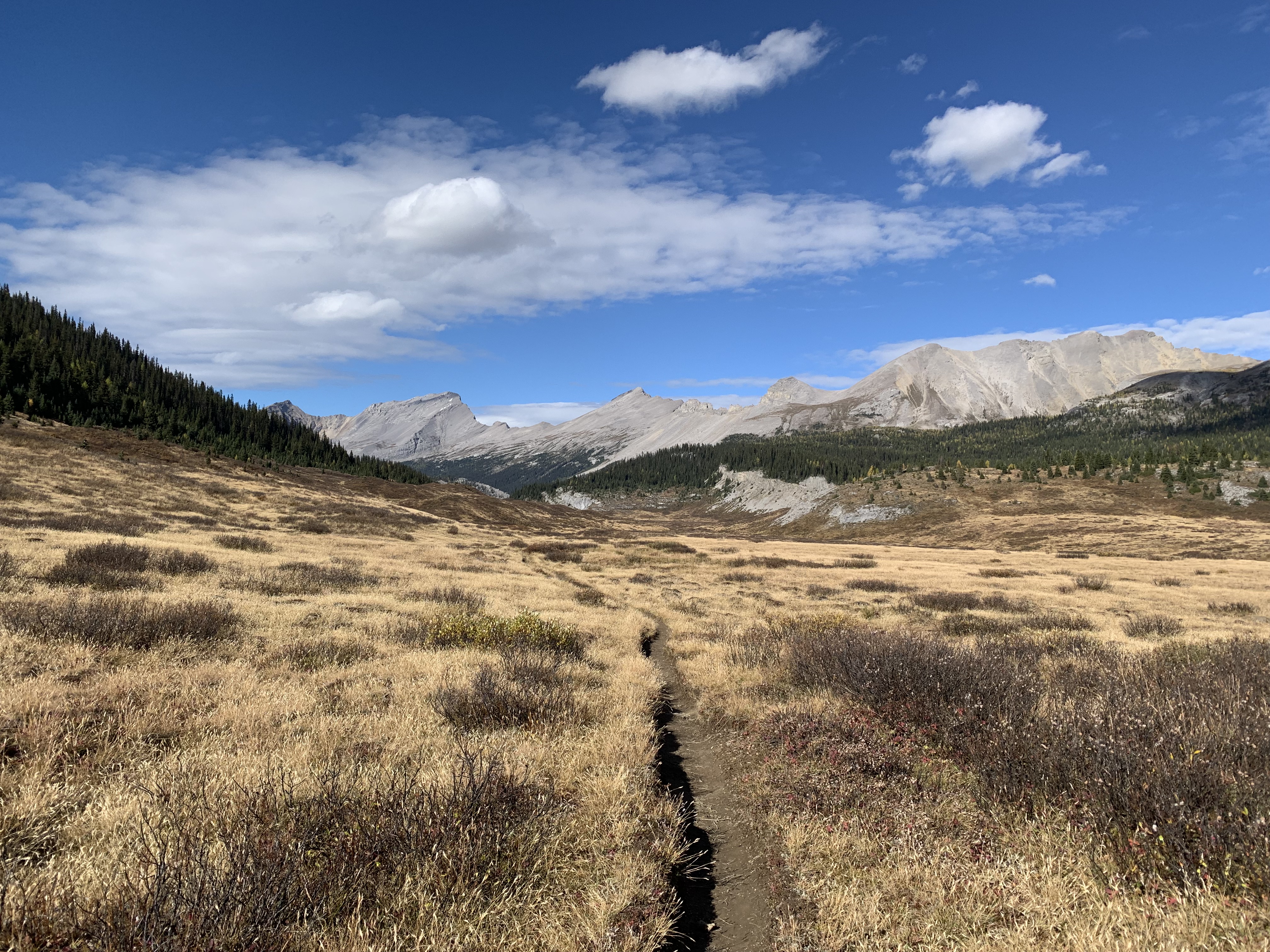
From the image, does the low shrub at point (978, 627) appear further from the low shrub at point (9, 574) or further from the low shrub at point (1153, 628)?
the low shrub at point (9, 574)

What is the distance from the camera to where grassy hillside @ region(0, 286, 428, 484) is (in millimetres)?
80500

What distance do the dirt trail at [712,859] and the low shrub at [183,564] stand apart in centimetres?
1814

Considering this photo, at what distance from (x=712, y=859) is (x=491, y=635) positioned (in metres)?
8.33

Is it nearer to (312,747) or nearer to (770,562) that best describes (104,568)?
(312,747)

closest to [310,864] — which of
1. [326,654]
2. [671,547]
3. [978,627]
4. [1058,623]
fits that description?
[326,654]

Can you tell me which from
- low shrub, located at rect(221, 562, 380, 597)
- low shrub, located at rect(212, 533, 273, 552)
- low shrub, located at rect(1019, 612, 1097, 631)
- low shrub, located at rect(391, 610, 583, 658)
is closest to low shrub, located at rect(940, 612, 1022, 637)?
low shrub, located at rect(1019, 612, 1097, 631)

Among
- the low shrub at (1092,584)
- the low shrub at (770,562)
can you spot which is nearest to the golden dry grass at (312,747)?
the low shrub at (770,562)

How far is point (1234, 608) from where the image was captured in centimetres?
2348

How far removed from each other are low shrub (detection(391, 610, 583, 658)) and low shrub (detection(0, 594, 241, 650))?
3641mm

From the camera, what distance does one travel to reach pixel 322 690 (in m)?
9.05

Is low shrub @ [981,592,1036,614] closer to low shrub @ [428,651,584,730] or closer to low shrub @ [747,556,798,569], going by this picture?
low shrub @ [747,556,798,569]

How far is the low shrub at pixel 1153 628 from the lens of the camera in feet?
56.9

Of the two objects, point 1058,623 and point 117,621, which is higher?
point 117,621

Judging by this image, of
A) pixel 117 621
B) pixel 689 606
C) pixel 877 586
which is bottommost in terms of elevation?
pixel 877 586
